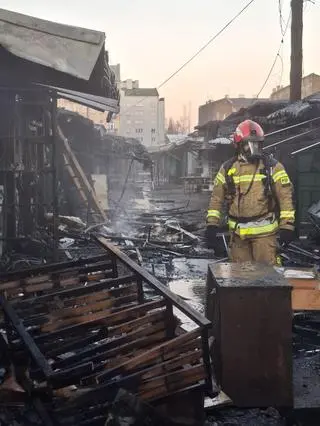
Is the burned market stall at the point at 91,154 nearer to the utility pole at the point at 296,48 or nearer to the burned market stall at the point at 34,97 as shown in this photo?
the burned market stall at the point at 34,97

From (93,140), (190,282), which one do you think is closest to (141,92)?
(93,140)

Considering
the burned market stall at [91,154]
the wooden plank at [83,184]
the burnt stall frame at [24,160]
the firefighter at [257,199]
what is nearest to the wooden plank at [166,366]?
the firefighter at [257,199]

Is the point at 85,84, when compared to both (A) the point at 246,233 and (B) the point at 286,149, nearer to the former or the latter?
(A) the point at 246,233

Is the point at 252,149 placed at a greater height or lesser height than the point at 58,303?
greater

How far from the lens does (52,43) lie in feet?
19.1

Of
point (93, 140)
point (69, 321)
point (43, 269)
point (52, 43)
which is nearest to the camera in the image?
point (69, 321)

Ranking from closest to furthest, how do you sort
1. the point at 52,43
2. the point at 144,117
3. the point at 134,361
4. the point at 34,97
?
the point at 134,361
the point at 52,43
the point at 34,97
the point at 144,117

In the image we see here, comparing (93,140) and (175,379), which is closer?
(175,379)

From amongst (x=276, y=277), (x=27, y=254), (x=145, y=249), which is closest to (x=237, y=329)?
(x=276, y=277)

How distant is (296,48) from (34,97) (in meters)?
10.5

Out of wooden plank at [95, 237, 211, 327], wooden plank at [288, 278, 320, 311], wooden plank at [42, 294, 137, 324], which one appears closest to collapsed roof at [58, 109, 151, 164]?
wooden plank at [95, 237, 211, 327]

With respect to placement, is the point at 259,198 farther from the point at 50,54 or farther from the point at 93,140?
the point at 93,140

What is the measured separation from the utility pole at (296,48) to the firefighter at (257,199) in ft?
37.5

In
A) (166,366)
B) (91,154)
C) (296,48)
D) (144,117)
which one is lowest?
(166,366)
